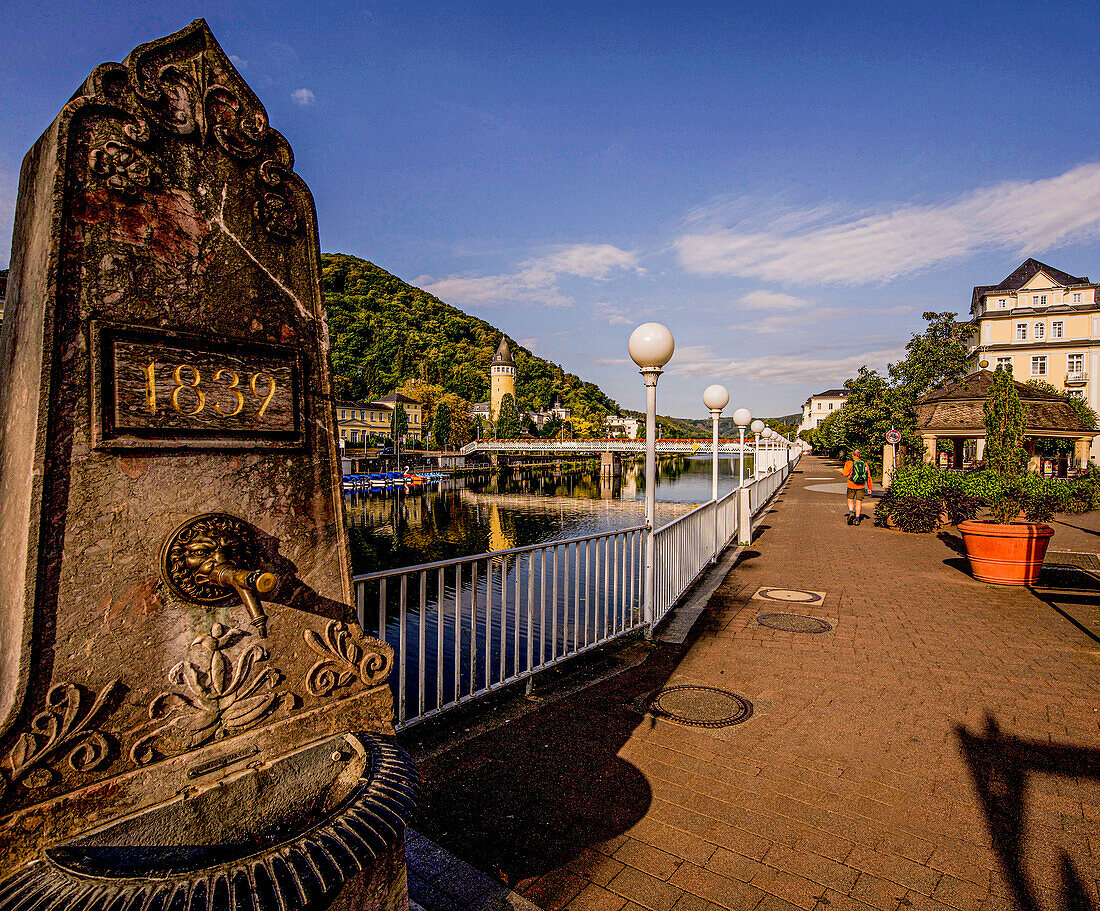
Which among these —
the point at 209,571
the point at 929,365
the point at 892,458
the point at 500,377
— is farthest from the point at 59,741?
the point at 500,377

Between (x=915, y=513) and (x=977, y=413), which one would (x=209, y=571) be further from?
(x=977, y=413)

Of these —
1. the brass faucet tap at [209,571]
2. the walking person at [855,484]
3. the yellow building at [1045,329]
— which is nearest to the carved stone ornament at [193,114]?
the brass faucet tap at [209,571]

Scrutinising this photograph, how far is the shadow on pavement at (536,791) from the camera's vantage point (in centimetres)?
280

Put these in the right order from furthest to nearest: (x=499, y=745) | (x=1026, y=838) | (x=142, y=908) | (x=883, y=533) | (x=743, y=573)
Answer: (x=883, y=533) → (x=743, y=573) → (x=499, y=745) → (x=1026, y=838) → (x=142, y=908)

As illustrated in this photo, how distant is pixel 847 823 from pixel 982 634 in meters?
4.22

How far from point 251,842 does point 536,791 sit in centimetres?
195

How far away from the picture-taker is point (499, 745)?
3752mm

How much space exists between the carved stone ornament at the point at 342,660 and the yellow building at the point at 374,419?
77.5 metres

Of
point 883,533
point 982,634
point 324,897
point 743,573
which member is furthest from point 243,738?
point 883,533

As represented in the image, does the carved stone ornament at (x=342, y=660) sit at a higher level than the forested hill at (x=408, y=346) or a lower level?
lower

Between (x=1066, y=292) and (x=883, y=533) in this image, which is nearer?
(x=883, y=533)

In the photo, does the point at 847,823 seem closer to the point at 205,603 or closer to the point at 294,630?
the point at 294,630

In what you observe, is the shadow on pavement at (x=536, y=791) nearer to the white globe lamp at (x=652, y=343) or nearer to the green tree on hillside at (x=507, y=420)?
the white globe lamp at (x=652, y=343)

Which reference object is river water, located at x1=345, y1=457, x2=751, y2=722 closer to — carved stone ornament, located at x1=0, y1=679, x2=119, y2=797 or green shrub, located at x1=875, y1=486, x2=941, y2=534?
carved stone ornament, located at x1=0, y1=679, x2=119, y2=797
